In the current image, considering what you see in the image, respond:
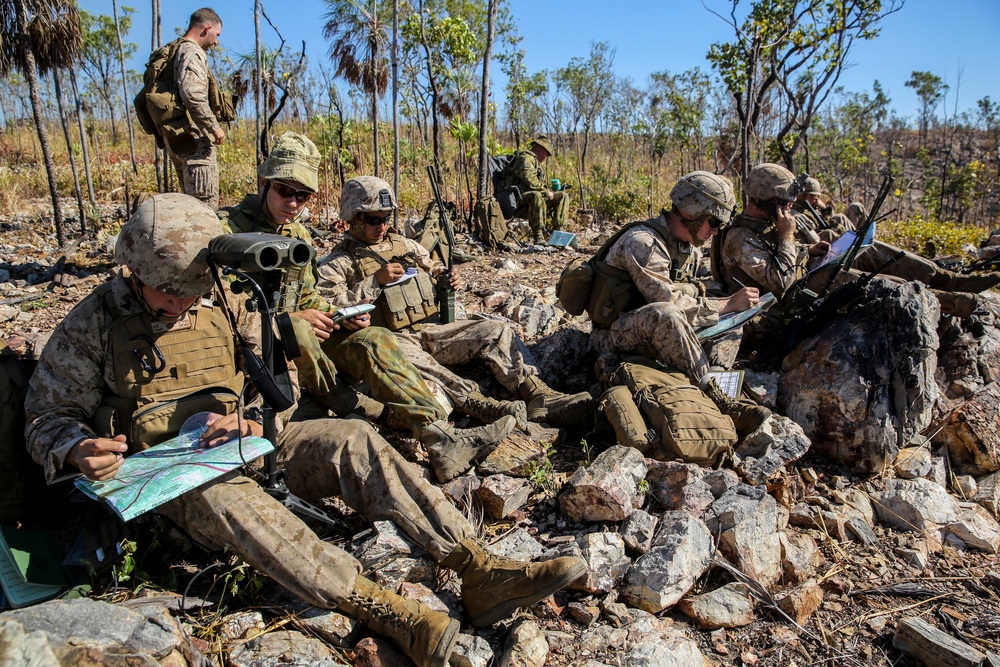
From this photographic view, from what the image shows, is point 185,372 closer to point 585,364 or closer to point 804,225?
point 585,364

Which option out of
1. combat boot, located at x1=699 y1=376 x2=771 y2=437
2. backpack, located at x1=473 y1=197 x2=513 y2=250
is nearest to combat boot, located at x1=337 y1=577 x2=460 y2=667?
combat boot, located at x1=699 y1=376 x2=771 y2=437

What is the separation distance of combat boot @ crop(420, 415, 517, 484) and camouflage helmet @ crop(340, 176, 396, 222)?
1472 millimetres

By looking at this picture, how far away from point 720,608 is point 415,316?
2.48m

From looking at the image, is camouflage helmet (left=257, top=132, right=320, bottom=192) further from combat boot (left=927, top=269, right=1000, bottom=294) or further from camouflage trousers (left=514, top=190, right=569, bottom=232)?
camouflage trousers (left=514, top=190, right=569, bottom=232)

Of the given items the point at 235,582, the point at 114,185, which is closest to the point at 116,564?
the point at 235,582

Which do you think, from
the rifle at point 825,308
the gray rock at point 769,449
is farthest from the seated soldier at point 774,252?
the gray rock at point 769,449

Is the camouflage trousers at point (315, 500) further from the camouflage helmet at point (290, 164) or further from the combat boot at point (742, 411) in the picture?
the combat boot at point (742, 411)

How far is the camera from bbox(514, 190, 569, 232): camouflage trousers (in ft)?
30.0

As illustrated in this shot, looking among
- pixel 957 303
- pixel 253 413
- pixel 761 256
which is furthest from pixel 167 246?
pixel 957 303

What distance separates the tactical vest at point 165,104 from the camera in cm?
Result: 475

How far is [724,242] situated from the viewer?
15.7 ft

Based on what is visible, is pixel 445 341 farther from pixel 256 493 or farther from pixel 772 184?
pixel 772 184

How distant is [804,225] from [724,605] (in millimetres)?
4279

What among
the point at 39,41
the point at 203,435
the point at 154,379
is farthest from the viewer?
the point at 39,41
